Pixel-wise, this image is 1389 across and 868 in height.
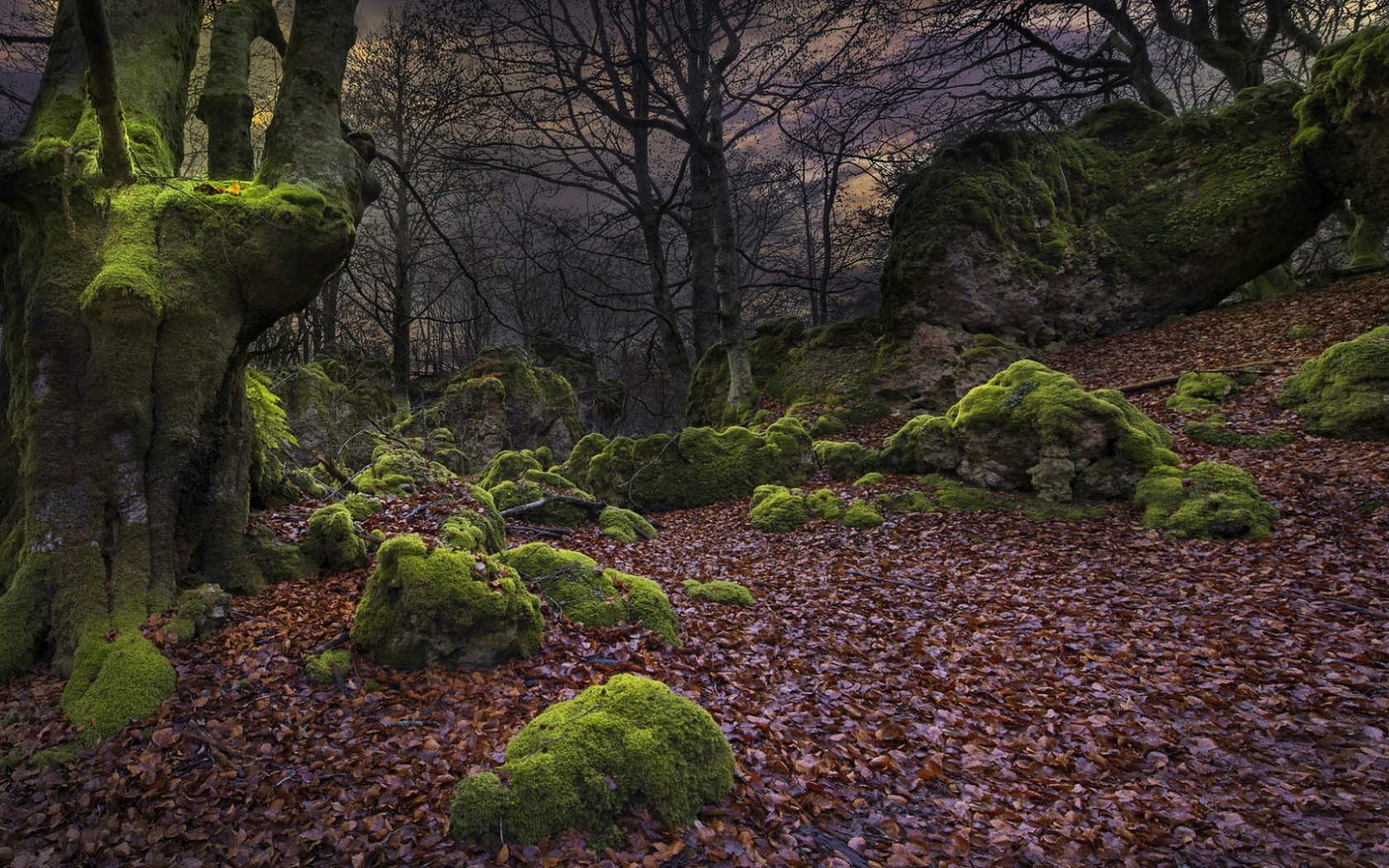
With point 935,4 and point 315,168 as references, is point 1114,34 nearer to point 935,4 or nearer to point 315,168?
point 935,4

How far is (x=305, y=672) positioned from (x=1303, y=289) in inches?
718

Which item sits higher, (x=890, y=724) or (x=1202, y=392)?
(x=1202, y=392)

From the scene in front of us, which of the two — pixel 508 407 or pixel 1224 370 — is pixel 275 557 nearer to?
pixel 1224 370

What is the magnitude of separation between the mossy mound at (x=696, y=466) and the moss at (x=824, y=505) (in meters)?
1.78

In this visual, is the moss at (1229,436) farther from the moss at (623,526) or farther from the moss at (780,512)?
the moss at (623,526)

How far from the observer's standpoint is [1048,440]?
8.70 meters

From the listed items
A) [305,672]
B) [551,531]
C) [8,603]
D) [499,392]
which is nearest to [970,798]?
[305,672]

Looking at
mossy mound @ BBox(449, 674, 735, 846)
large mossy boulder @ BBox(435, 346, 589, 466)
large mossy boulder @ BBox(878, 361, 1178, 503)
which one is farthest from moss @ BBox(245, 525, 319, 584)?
large mossy boulder @ BBox(435, 346, 589, 466)

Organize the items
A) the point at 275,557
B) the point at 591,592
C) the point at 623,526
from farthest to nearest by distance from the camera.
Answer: the point at 623,526 < the point at 591,592 < the point at 275,557

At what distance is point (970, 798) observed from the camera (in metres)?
3.56

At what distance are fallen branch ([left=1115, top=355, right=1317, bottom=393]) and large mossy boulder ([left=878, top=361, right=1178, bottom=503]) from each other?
1.06m

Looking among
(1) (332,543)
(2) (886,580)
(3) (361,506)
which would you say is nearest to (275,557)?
(1) (332,543)

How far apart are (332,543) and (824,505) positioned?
6689 mm

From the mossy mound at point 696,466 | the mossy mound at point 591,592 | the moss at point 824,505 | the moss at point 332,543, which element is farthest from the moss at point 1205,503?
the moss at point 332,543
